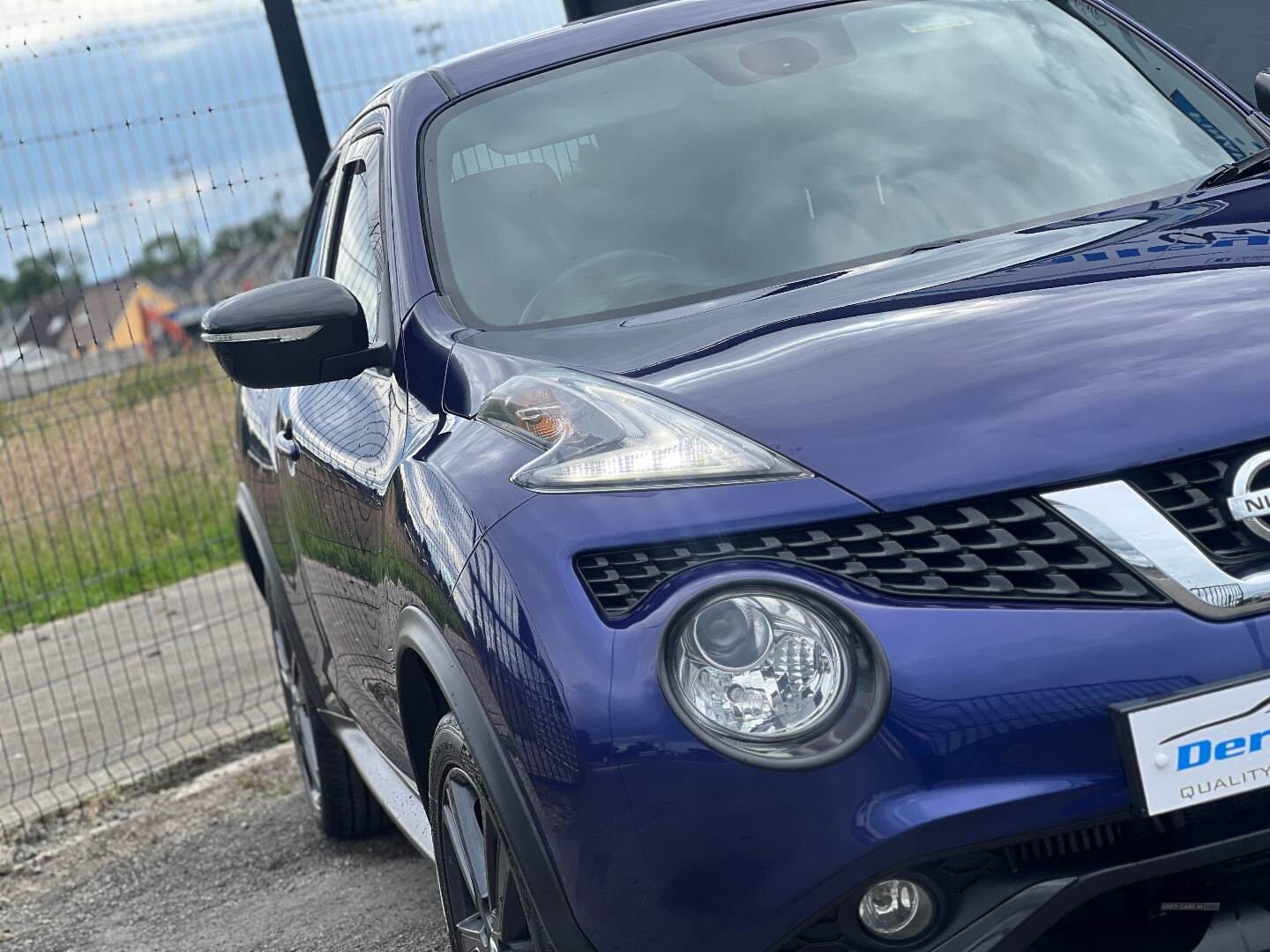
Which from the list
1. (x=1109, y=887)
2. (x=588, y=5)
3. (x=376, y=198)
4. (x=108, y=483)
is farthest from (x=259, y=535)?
(x=588, y=5)

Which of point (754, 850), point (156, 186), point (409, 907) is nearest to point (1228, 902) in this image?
point (754, 850)

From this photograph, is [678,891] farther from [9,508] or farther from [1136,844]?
[9,508]

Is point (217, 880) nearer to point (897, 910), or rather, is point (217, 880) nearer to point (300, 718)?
point (300, 718)

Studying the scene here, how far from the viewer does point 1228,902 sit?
80.6 inches

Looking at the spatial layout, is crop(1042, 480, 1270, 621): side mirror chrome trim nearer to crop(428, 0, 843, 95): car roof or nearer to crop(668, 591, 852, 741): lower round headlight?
crop(668, 591, 852, 741): lower round headlight

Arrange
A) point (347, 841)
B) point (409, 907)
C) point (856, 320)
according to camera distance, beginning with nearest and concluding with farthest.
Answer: point (856, 320)
point (409, 907)
point (347, 841)

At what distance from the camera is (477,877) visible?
2.59 metres

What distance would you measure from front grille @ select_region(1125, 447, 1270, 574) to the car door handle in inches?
86.1

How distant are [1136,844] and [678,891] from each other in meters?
0.53

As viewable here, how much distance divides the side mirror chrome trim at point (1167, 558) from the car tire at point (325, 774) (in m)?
2.75

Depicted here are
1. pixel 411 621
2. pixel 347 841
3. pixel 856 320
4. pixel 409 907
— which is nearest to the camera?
pixel 856 320

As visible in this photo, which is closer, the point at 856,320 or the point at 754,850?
the point at 754,850

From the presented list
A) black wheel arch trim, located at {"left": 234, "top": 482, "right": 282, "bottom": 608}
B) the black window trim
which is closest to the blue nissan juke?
the black window trim

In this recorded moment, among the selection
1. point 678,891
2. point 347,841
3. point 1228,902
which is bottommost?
point 347,841
